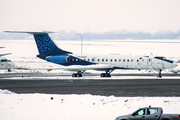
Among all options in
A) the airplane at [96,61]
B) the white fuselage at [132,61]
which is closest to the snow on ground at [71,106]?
the airplane at [96,61]

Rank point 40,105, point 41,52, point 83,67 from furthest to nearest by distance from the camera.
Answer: point 41,52
point 83,67
point 40,105

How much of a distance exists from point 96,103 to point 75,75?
2058 centimetres

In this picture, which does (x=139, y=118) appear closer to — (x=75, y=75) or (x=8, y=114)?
(x=8, y=114)

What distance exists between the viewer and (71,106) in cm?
1836

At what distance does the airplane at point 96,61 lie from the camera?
124ft

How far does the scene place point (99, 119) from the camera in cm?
1538

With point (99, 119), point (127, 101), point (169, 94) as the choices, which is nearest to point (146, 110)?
point (99, 119)

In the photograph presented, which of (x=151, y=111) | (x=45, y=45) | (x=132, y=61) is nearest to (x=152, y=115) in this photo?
(x=151, y=111)

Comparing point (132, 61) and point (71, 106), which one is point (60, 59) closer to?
point (132, 61)

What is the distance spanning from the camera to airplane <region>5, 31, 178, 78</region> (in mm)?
37719

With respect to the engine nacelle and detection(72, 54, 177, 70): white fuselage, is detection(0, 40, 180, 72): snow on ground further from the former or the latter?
detection(72, 54, 177, 70): white fuselage

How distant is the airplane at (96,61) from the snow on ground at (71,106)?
1757 centimetres

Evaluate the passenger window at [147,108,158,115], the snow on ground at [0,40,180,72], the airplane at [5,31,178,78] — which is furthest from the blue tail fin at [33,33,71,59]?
the passenger window at [147,108,158,115]

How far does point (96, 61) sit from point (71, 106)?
22.2 meters
